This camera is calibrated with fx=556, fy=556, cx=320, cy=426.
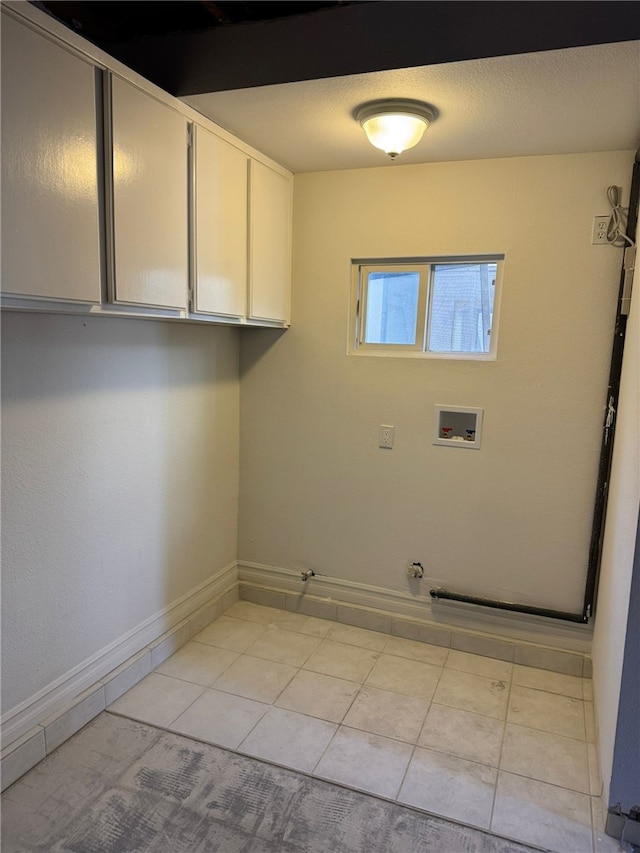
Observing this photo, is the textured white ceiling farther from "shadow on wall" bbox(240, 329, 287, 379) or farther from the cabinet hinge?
"shadow on wall" bbox(240, 329, 287, 379)

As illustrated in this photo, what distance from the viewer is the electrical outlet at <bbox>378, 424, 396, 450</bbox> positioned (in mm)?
2766

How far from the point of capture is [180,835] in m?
1.67

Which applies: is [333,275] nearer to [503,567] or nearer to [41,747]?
[503,567]

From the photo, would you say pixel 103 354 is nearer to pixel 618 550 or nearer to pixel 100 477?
pixel 100 477

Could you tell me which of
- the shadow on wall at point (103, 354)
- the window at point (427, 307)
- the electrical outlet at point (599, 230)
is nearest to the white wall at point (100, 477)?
the shadow on wall at point (103, 354)

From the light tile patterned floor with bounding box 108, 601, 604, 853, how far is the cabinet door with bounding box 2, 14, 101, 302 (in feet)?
5.49

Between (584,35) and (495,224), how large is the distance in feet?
3.52

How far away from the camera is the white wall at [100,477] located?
1.82 m

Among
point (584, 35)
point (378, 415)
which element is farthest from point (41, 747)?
point (584, 35)

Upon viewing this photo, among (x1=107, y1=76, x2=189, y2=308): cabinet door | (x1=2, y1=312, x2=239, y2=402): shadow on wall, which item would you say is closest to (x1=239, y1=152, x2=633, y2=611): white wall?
(x1=2, y1=312, x2=239, y2=402): shadow on wall

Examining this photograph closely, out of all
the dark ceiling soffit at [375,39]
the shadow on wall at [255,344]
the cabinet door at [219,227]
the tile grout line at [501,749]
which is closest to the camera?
the dark ceiling soffit at [375,39]

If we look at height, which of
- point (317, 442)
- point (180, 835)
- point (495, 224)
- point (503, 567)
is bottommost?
point (180, 835)

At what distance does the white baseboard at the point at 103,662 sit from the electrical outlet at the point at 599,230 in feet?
7.97

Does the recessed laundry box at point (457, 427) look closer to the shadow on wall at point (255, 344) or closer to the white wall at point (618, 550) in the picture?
the white wall at point (618, 550)
